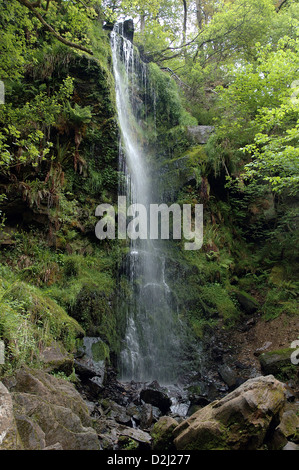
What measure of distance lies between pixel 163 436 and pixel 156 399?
156 centimetres

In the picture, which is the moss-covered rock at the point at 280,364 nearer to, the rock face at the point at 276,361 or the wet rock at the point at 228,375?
the rock face at the point at 276,361

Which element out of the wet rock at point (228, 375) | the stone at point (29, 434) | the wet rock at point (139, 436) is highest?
the stone at point (29, 434)

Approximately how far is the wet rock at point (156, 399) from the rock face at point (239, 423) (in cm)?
174

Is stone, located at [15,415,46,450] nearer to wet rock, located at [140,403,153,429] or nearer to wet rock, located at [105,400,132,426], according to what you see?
wet rock, located at [105,400,132,426]

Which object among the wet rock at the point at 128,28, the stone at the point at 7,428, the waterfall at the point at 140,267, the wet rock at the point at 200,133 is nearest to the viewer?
the stone at the point at 7,428

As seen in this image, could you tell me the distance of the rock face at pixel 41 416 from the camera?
234 centimetres

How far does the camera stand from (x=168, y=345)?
25.6ft

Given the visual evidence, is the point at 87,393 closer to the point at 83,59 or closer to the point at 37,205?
the point at 37,205

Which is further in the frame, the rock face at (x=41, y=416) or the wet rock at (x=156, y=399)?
the wet rock at (x=156, y=399)

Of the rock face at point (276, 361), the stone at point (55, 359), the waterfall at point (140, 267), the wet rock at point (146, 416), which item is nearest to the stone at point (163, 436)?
the wet rock at point (146, 416)

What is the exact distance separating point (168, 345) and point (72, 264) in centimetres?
334

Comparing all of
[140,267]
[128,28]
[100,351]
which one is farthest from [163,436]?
[128,28]

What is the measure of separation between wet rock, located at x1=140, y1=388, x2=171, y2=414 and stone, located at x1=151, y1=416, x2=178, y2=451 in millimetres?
1344

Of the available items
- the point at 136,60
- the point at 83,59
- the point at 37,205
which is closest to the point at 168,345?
the point at 37,205
